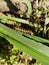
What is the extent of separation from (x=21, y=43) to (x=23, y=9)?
139cm

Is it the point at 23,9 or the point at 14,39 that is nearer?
the point at 14,39

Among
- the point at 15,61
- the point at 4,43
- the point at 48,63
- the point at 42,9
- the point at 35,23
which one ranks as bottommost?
the point at 15,61

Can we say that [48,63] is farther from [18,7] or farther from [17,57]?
[18,7]

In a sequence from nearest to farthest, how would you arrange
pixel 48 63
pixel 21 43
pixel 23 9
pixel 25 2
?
pixel 48 63
pixel 21 43
pixel 25 2
pixel 23 9

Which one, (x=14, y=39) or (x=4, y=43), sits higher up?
(x=14, y=39)


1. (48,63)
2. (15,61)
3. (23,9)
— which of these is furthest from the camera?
(23,9)

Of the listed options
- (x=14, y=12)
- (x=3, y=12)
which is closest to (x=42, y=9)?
(x=14, y=12)

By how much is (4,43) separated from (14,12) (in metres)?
0.44

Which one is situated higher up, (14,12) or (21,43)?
(21,43)

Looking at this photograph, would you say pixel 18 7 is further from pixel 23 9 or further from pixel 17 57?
pixel 17 57

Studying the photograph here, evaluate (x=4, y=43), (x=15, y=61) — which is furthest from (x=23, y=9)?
(x=15, y=61)

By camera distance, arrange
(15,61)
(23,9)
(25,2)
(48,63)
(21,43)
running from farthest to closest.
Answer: (23,9), (25,2), (15,61), (21,43), (48,63)

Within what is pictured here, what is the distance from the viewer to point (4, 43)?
1.95 meters

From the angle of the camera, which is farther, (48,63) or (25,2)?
(25,2)
